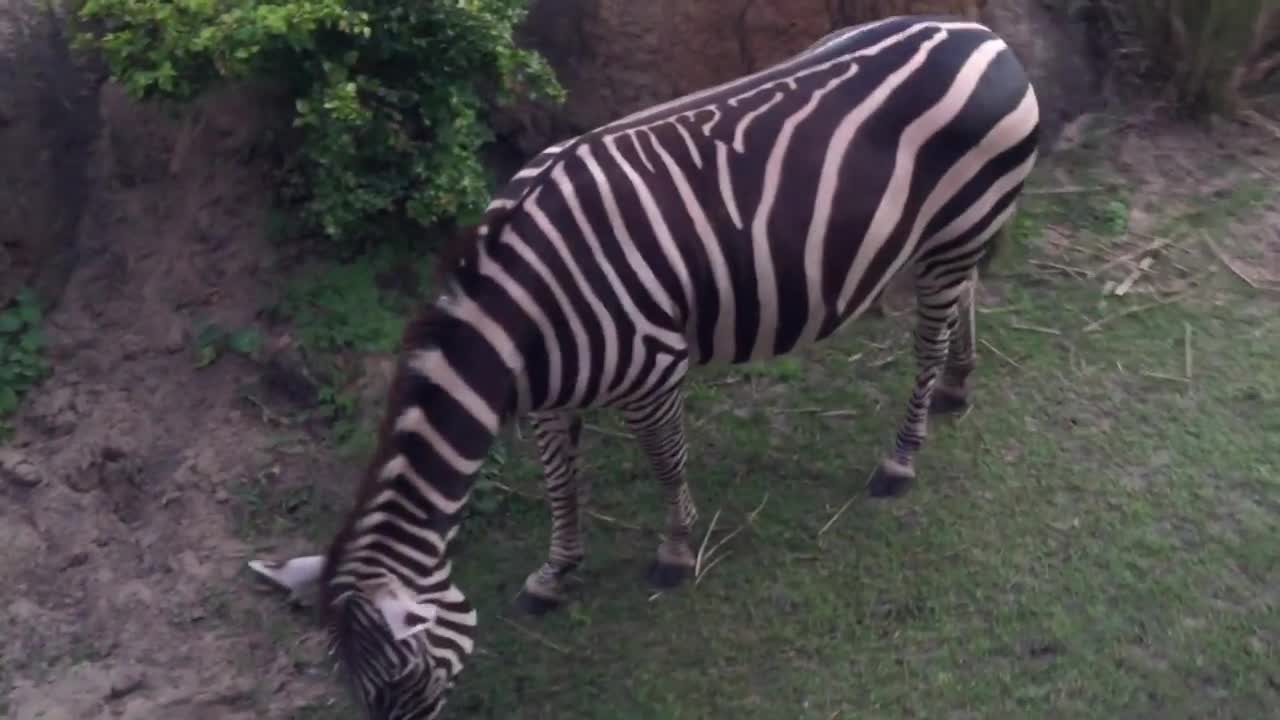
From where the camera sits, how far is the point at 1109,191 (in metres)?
6.44

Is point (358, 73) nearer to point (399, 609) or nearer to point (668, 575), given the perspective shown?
point (668, 575)

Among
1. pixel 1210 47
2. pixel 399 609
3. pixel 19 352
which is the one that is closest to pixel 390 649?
pixel 399 609

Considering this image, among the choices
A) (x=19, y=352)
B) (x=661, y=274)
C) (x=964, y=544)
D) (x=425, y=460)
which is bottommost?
(x=964, y=544)

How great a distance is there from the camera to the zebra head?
3398 millimetres

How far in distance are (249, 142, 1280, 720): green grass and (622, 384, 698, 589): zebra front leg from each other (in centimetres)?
9

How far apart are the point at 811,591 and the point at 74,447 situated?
2886 millimetres

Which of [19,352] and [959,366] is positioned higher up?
[19,352]

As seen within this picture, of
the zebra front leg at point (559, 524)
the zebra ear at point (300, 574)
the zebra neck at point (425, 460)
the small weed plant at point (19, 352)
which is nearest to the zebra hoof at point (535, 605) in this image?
the zebra front leg at point (559, 524)

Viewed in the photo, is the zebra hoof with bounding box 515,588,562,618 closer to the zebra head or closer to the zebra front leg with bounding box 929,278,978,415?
the zebra head

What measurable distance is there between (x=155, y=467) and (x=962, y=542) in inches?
121

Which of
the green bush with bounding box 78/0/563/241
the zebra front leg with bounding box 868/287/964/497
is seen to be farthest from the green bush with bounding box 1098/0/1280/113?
the green bush with bounding box 78/0/563/241

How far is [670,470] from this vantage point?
4.50 m

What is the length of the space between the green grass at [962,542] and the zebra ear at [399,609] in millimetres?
777

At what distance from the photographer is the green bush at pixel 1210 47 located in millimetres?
6590
